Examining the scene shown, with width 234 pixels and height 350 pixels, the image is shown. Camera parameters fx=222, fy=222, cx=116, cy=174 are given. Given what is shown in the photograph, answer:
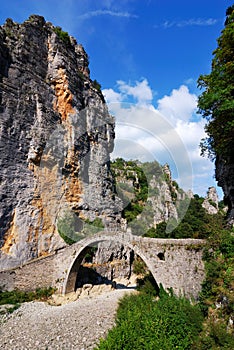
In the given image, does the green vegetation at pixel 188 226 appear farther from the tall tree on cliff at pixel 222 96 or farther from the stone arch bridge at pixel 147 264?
the tall tree on cliff at pixel 222 96

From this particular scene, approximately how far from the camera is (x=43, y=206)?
1816 cm

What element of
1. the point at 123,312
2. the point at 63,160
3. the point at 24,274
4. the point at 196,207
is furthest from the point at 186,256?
the point at 196,207

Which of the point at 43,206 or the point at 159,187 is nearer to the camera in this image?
the point at 43,206

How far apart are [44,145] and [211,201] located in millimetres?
42999

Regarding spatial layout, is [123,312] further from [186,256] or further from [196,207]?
[196,207]

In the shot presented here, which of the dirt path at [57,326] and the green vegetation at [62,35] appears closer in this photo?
the dirt path at [57,326]

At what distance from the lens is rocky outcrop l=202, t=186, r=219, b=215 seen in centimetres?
4711

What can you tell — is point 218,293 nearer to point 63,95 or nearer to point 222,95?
point 222,95

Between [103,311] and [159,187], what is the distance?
130 feet

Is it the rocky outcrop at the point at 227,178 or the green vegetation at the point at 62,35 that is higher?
the green vegetation at the point at 62,35

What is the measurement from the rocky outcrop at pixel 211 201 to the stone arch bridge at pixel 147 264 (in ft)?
123

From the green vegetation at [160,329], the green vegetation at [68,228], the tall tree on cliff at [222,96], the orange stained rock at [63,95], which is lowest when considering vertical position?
the green vegetation at [160,329]

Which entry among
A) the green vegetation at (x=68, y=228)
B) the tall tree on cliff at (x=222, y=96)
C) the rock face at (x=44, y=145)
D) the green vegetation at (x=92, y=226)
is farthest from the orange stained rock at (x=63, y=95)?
the tall tree on cliff at (x=222, y=96)

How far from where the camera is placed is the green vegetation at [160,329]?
686 centimetres
